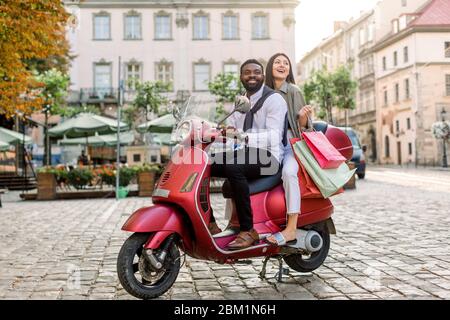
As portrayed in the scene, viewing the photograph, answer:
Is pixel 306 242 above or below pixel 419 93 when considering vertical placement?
below

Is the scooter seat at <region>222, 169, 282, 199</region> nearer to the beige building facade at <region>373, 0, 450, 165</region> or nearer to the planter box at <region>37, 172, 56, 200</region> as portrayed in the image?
the planter box at <region>37, 172, 56, 200</region>

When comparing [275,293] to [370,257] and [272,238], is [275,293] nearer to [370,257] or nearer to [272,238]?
[272,238]

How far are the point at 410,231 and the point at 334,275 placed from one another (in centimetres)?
343

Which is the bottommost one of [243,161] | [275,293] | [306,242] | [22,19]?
[275,293]

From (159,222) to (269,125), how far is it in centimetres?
119

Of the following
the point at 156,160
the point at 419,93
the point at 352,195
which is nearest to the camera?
the point at 352,195

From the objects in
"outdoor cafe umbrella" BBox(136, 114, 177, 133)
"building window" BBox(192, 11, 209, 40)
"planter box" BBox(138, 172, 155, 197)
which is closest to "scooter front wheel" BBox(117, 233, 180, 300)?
"planter box" BBox(138, 172, 155, 197)

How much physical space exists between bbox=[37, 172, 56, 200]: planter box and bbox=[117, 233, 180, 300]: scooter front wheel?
14046mm

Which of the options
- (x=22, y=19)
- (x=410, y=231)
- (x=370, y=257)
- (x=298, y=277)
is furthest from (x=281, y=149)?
(x=22, y=19)

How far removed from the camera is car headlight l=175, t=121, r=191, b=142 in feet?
15.6

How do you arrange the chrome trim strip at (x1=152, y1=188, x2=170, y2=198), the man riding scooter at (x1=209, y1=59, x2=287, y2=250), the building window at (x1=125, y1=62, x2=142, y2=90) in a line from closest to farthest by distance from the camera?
the chrome trim strip at (x1=152, y1=188, x2=170, y2=198) < the man riding scooter at (x1=209, y1=59, x2=287, y2=250) < the building window at (x1=125, y1=62, x2=142, y2=90)

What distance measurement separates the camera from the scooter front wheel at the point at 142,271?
15.0 ft

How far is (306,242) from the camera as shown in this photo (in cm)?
534

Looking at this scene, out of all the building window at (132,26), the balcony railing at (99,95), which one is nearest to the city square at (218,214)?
the balcony railing at (99,95)
